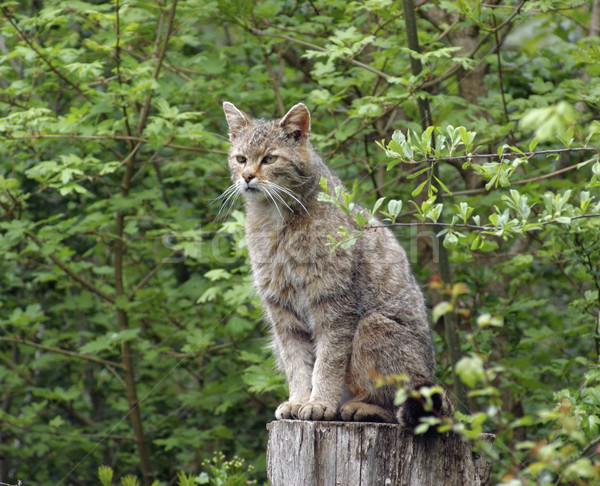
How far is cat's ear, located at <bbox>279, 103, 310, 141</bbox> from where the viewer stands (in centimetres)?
427

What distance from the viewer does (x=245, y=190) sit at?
13.7ft

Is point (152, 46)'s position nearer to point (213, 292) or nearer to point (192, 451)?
point (213, 292)

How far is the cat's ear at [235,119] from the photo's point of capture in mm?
4633

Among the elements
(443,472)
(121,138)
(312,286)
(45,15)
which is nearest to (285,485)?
(443,472)

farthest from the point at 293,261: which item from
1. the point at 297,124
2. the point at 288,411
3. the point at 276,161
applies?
the point at 297,124

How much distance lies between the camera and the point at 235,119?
184 inches

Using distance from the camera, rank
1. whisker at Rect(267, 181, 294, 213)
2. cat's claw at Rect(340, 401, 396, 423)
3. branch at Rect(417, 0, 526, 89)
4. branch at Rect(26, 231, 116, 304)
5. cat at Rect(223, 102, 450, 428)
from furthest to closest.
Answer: branch at Rect(26, 231, 116, 304)
branch at Rect(417, 0, 526, 89)
whisker at Rect(267, 181, 294, 213)
cat at Rect(223, 102, 450, 428)
cat's claw at Rect(340, 401, 396, 423)

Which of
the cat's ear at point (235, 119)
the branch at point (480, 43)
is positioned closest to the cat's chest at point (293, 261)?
the cat's ear at point (235, 119)

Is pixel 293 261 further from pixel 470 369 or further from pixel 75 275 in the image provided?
pixel 75 275

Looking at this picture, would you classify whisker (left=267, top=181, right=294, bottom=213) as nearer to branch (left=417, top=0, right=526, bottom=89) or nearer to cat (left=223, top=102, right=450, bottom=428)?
cat (left=223, top=102, right=450, bottom=428)

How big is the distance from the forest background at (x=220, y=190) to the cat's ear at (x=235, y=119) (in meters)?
0.32

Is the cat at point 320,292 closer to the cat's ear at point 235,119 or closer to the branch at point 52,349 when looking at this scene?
the cat's ear at point 235,119

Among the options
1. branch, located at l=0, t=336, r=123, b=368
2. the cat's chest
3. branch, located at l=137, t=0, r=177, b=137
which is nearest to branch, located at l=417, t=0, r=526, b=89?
the cat's chest

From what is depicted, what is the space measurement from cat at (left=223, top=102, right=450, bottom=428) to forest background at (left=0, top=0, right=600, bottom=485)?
2.03 feet
